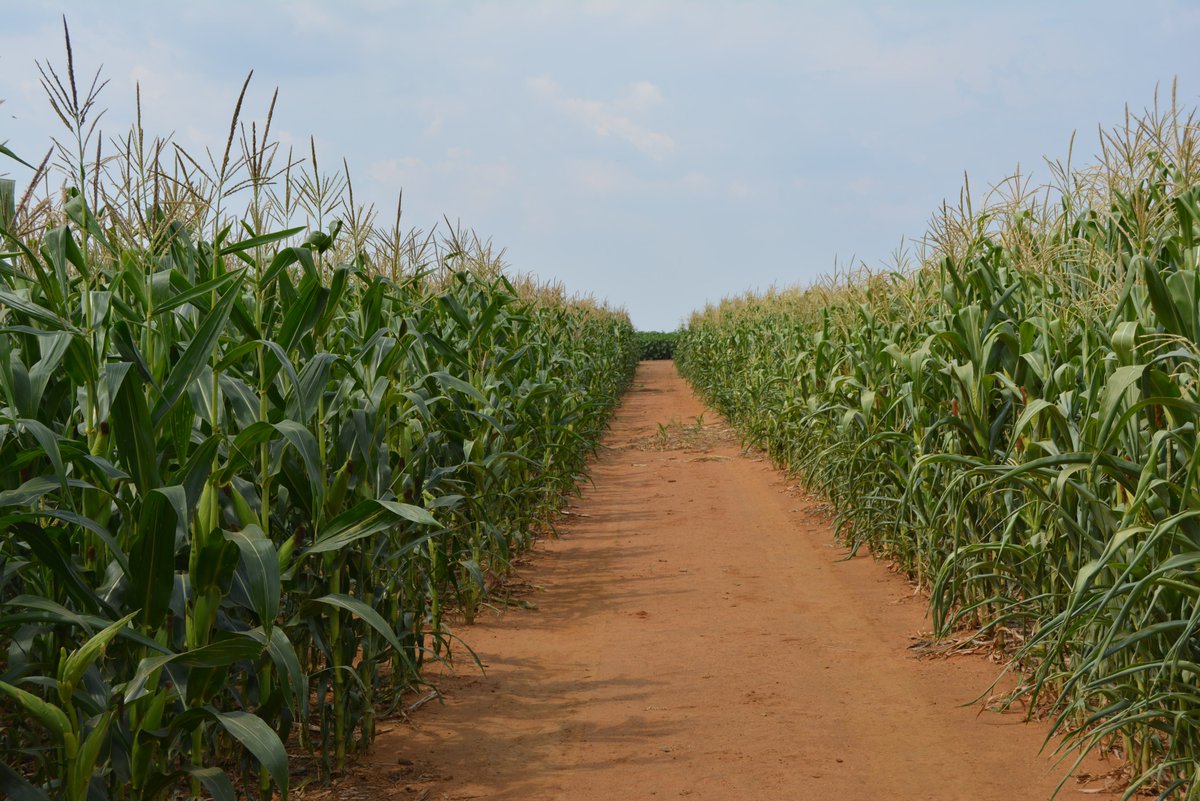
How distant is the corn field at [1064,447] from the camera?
10.8 feet

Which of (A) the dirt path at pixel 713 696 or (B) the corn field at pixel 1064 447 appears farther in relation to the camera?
(A) the dirt path at pixel 713 696

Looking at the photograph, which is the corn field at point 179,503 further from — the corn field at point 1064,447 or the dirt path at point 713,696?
the corn field at point 1064,447

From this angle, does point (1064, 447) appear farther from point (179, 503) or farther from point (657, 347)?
point (657, 347)

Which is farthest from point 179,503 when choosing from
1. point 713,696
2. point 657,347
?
point 657,347

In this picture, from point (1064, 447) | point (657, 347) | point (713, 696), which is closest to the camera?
point (1064, 447)

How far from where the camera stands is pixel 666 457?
1453 cm

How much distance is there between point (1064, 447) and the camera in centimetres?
443

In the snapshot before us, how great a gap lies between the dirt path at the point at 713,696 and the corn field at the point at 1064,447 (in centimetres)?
38

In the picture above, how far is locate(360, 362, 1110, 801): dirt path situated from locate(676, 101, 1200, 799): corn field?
383 millimetres

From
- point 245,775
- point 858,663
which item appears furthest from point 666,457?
point 245,775

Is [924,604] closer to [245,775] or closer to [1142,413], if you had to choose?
[1142,413]

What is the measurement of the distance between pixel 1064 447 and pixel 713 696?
6.68ft

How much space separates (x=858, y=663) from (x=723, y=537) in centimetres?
349

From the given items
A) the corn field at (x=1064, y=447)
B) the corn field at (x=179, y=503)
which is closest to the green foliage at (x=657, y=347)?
the corn field at (x=1064, y=447)
